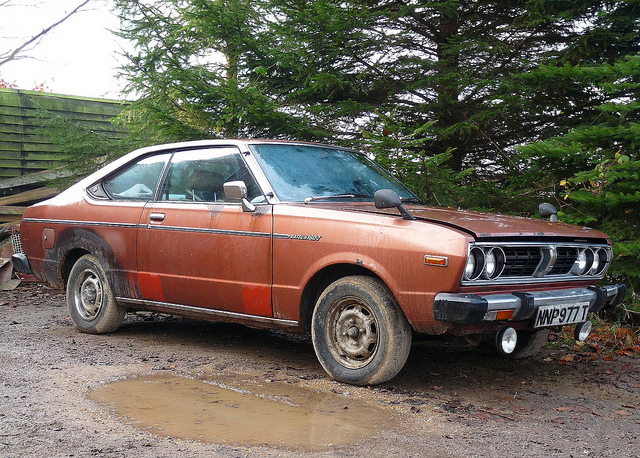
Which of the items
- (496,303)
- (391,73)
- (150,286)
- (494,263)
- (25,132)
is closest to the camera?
(496,303)

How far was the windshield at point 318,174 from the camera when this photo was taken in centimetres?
502

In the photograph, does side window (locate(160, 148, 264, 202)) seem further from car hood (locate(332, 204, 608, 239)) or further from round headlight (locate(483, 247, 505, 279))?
round headlight (locate(483, 247, 505, 279))

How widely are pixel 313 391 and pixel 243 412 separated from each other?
2.11 ft


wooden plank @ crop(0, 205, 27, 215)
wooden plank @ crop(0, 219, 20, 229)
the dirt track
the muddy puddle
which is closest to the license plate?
the dirt track

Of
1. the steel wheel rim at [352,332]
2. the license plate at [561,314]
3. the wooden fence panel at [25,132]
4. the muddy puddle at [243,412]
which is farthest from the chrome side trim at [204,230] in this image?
the wooden fence panel at [25,132]

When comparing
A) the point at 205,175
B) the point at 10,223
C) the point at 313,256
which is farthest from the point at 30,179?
the point at 313,256

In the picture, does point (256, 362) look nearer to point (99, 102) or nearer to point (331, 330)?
point (331, 330)

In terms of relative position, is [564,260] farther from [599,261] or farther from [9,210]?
[9,210]

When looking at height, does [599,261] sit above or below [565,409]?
above

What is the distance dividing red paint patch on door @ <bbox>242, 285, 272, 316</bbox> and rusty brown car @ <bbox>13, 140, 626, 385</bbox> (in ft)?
0.04

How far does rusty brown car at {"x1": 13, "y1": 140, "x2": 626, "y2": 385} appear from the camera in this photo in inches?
161

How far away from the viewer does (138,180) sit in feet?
19.6

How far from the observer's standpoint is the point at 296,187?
5.02 m

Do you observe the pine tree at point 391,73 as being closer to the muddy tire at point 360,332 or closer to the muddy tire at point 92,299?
the muddy tire at point 92,299
